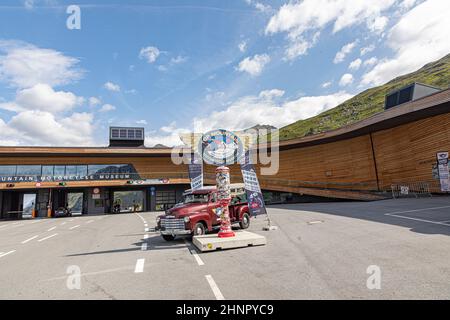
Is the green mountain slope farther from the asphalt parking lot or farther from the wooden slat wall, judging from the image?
the asphalt parking lot

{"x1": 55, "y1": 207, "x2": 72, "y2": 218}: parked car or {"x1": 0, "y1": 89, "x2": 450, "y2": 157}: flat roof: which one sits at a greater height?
{"x1": 0, "y1": 89, "x2": 450, "y2": 157}: flat roof

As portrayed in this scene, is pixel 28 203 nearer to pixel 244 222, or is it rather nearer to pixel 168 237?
pixel 168 237

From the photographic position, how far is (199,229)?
10.6 meters

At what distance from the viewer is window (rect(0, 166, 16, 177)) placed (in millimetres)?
33194

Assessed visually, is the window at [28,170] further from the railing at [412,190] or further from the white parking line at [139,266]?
the railing at [412,190]

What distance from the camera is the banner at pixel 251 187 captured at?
11469 mm

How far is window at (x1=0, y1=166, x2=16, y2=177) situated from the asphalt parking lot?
1150 inches

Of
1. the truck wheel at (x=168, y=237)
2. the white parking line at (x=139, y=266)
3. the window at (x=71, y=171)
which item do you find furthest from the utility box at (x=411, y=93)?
the window at (x=71, y=171)

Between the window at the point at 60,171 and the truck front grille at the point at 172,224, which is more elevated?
the window at the point at 60,171

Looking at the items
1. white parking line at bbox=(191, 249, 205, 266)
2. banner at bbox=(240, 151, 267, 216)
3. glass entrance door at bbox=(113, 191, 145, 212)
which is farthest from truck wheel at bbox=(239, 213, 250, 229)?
glass entrance door at bbox=(113, 191, 145, 212)

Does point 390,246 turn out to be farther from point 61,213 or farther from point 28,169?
point 28,169

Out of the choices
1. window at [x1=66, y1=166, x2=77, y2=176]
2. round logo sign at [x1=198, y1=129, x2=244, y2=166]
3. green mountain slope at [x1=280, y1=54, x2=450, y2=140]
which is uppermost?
green mountain slope at [x1=280, y1=54, x2=450, y2=140]

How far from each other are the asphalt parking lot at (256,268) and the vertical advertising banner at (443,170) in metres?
11.8

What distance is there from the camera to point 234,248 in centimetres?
897
